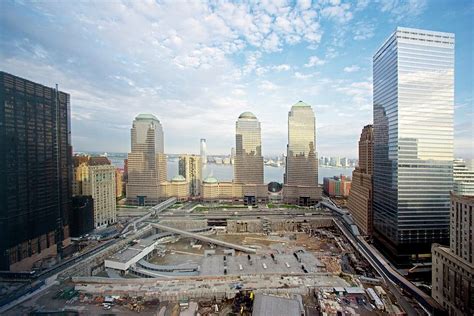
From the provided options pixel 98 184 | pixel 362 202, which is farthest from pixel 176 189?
pixel 362 202

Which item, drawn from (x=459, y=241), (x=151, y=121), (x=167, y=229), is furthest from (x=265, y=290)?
(x=151, y=121)

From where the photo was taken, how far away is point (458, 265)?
35.1 ft

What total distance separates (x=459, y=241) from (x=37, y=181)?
66.9 feet

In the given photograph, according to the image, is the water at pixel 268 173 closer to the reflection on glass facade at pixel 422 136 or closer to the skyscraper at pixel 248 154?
the skyscraper at pixel 248 154

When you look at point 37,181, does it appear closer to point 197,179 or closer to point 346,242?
point 346,242

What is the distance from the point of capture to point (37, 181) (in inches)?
588

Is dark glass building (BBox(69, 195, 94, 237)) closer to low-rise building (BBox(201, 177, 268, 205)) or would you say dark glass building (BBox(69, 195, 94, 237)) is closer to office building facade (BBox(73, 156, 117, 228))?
office building facade (BBox(73, 156, 117, 228))

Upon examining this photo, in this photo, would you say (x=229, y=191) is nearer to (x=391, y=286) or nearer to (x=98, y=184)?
(x=98, y=184)

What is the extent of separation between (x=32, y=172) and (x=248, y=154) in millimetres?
26218

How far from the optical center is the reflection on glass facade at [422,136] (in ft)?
51.7

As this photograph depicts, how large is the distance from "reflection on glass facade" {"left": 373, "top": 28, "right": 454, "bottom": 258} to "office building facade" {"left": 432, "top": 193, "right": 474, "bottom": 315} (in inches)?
158

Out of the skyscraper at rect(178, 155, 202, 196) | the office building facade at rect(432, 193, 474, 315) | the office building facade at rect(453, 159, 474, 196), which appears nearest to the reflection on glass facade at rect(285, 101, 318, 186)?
the skyscraper at rect(178, 155, 202, 196)

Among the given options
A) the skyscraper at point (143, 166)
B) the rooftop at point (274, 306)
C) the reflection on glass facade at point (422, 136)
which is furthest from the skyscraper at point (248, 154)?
the rooftop at point (274, 306)

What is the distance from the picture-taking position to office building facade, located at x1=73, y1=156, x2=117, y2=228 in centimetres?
2233
